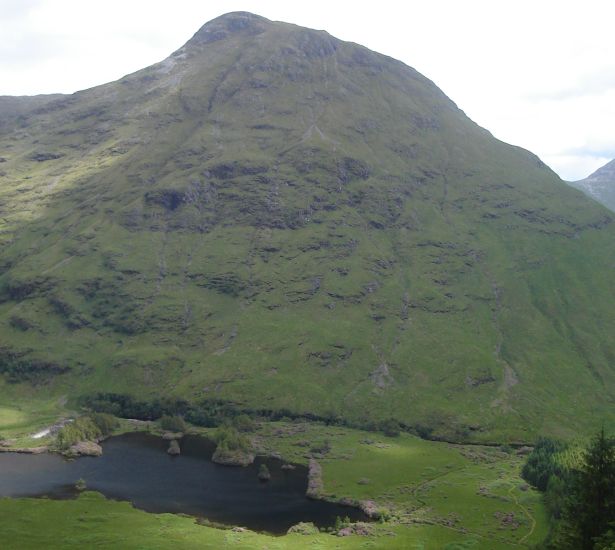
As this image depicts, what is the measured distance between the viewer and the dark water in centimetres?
15575

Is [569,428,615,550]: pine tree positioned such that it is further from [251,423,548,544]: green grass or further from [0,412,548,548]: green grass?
[251,423,548,544]: green grass

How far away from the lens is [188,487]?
6909 inches

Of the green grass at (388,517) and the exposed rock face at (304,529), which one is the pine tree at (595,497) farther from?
the exposed rock face at (304,529)

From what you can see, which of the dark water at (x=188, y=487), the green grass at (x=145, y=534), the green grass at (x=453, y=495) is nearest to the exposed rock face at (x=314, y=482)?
the green grass at (x=453, y=495)

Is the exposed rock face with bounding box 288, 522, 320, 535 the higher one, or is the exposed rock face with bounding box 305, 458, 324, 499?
the exposed rock face with bounding box 288, 522, 320, 535

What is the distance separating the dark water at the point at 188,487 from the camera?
155750 millimetres

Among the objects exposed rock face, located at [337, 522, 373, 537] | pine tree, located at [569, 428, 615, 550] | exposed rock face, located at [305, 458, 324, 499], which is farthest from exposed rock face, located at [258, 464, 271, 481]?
pine tree, located at [569, 428, 615, 550]

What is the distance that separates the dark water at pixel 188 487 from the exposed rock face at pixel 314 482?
2259 millimetres

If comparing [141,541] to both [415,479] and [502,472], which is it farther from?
[502,472]

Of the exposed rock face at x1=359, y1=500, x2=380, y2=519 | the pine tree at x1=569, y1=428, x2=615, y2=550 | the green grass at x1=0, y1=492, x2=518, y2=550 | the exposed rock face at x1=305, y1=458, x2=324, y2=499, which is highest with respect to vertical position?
the pine tree at x1=569, y1=428, x2=615, y2=550

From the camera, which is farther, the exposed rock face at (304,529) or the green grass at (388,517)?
the exposed rock face at (304,529)

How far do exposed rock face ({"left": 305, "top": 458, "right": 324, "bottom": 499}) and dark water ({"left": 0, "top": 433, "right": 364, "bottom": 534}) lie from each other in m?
2.26

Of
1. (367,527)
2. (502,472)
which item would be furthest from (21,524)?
(502,472)

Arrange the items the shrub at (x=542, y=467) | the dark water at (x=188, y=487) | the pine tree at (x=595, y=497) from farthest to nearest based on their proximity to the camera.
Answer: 1. the shrub at (x=542, y=467)
2. the dark water at (x=188, y=487)
3. the pine tree at (x=595, y=497)
